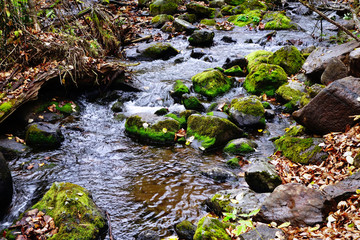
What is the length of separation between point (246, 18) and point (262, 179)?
15355 millimetres

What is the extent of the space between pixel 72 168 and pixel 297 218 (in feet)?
15.1

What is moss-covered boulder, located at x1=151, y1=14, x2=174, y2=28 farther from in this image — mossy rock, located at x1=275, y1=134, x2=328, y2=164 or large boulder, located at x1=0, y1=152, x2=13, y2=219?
large boulder, located at x1=0, y1=152, x2=13, y2=219

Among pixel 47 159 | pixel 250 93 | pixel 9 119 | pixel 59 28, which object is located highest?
pixel 59 28

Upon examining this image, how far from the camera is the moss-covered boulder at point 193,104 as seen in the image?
27.8 ft

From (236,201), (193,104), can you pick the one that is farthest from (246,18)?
(236,201)

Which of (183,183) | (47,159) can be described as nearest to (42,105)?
(47,159)

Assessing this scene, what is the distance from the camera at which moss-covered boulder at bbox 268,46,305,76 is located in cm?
1003

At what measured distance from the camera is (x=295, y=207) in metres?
3.66

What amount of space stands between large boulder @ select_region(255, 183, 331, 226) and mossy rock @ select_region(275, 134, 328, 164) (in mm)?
1556

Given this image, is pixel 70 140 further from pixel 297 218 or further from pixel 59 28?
pixel 297 218

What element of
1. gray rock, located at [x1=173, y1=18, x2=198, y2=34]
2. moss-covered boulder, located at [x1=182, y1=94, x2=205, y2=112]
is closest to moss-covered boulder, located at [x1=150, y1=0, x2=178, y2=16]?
gray rock, located at [x1=173, y1=18, x2=198, y2=34]

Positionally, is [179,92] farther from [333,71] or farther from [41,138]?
[333,71]

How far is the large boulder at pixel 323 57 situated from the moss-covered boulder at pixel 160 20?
Result: 11.2 meters

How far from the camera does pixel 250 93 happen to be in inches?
373
